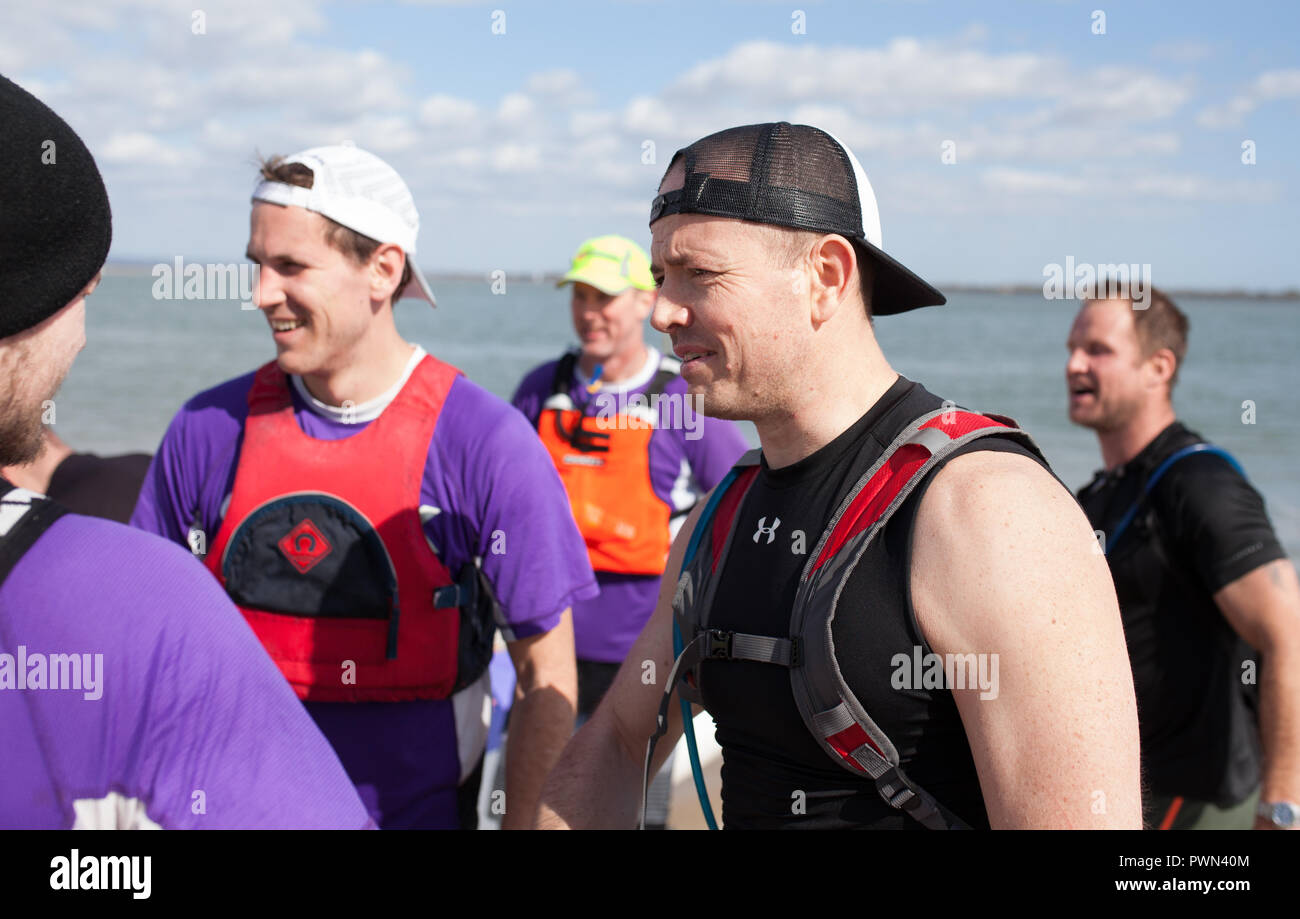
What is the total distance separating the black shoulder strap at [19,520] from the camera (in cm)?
121

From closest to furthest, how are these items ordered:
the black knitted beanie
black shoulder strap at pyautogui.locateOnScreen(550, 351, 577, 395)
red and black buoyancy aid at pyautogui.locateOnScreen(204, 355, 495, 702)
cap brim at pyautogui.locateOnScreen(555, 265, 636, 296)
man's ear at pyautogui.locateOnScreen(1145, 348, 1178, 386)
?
the black knitted beanie < red and black buoyancy aid at pyautogui.locateOnScreen(204, 355, 495, 702) < man's ear at pyautogui.locateOnScreen(1145, 348, 1178, 386) < black shoulder strap at pyautogui.locateOnScreen(550, 351, 577, 395) < cap brim at pyautogui.locateOnScreen(555, 265, 636, 296)

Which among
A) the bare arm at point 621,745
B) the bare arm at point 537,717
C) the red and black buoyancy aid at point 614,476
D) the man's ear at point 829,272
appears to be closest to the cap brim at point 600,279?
the red and black buoyancy aid at point 614,476

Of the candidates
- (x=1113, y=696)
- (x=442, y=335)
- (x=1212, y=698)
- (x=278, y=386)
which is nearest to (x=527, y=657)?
(x=278, y=386)

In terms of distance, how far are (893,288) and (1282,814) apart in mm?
2518

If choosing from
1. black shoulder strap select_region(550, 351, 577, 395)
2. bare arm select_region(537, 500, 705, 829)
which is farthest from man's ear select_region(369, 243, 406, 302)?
black shoulder strap select_region(550, 351, 577, 395)

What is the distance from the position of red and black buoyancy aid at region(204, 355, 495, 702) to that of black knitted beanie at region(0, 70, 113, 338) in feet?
5.29

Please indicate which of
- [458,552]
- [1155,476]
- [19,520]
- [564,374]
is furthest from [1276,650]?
[19,520]

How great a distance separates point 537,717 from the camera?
2.95 metres

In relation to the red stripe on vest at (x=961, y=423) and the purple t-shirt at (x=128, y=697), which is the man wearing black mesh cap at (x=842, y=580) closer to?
the red stripe on vest at (x=961, y=423)

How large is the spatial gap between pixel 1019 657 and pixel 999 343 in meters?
48.2

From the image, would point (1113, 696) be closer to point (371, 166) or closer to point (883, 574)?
point (883, 574)

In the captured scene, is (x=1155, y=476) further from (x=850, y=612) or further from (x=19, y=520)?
(x=19, y=520)

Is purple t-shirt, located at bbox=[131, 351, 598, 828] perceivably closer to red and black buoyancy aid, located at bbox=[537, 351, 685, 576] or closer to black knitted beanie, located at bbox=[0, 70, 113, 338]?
black knitted beanie, located at bbox=[0, 70, 113, 338]

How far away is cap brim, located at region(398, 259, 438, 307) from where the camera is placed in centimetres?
335
